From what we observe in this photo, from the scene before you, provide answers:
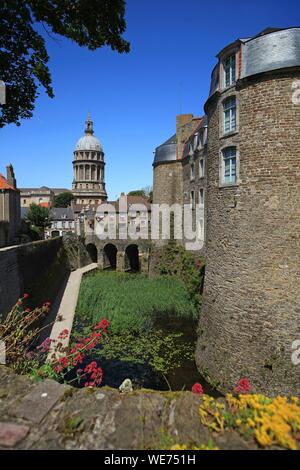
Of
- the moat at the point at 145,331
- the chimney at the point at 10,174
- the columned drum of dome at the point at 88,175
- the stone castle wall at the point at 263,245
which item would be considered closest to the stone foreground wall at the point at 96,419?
the moat at the point at 145,331

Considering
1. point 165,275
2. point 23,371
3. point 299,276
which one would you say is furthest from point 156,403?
point 165,275

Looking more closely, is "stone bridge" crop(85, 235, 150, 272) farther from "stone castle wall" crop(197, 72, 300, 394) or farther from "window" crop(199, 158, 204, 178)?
"stone castle wall" crop(197, 72, 300, 394)

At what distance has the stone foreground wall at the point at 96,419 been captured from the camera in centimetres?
220

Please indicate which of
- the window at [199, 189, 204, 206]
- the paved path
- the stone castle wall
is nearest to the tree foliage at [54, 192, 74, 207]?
the paved path

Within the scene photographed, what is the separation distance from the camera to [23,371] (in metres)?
3.94

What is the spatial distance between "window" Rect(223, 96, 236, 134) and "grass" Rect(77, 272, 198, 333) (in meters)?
9.43

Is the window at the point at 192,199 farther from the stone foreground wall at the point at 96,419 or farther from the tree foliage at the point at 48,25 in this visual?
the stone foreground wall at the point at 96,419

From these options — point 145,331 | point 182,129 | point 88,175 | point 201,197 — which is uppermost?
point 88,175

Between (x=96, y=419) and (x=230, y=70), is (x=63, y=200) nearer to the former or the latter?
(x=230, y=70)

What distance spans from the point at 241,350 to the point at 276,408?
252 inches

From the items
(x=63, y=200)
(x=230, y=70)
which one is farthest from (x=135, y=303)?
(x=63, y=200)

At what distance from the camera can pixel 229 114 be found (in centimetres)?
885

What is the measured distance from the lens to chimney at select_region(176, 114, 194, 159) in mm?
22297

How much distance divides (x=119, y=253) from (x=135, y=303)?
568 inches
